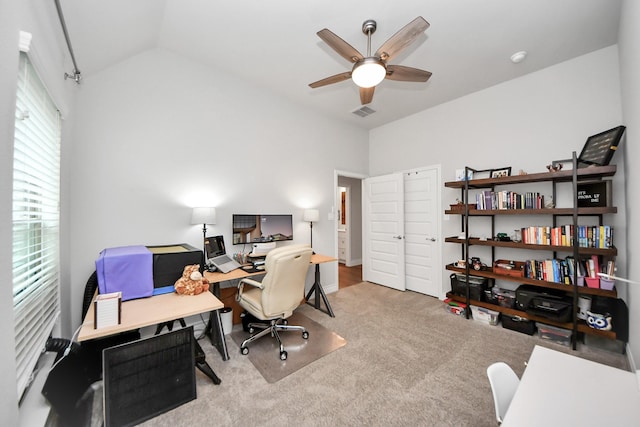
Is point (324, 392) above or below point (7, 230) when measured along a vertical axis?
below

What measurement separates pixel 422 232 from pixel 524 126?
6.42 ft

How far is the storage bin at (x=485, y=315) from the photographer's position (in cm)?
291

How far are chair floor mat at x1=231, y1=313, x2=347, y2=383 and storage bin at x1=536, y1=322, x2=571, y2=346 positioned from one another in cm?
216

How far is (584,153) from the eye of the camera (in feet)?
8.26

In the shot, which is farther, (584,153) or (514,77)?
(514,77)

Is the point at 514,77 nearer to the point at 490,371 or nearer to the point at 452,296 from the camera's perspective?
the point at 452,296

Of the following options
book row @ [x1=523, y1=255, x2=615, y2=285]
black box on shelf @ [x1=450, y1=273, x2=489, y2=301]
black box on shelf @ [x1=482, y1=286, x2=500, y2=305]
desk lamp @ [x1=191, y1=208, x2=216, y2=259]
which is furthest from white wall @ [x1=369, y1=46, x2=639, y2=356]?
desk lamp @ [x1=191, y1=208, x2=216, y2=259]

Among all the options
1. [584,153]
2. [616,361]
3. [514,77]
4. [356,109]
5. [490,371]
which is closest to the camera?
[490,371]

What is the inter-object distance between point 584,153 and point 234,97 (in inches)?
160

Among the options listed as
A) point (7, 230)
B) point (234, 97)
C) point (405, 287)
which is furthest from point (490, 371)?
point (234, 97)

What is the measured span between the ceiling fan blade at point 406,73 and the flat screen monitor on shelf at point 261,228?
224cm

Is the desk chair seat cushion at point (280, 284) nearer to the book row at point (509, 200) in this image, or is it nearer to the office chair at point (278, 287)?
the office chair at point (278, 287)

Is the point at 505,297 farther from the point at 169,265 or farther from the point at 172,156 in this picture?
the point at 172,156

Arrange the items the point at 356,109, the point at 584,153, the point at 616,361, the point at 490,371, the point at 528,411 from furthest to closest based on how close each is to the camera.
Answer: the point at 356,109
the point at 584,153
the point at 616,361
the point at 490,371
the point at 528,411
